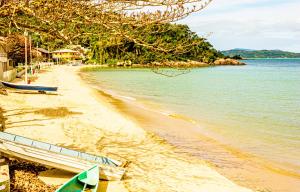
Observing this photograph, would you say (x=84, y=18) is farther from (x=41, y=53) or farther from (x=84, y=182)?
(x=41, y=53)

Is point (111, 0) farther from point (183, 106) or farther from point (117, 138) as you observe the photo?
point (183, 106)

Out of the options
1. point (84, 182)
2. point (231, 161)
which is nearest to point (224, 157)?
point (231, 161)

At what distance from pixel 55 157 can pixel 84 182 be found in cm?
129

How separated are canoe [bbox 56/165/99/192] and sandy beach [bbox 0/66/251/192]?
890 mm

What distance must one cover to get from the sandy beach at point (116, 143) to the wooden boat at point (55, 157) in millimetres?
344

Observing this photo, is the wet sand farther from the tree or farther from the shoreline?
the tree

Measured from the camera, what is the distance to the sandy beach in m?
9.41

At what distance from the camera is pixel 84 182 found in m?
7.42

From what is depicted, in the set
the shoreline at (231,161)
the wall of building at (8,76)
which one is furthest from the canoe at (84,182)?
the wall of building at (8,76)

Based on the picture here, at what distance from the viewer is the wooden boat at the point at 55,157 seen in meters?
8.09

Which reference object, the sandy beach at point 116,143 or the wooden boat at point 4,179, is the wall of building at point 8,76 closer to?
the sandy beach at point 116,143

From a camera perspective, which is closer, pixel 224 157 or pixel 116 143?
pixel 224 157

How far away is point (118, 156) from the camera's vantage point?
11828 mm

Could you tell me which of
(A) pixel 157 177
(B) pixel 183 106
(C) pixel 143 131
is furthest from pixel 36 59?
(A) pixel 157 177
